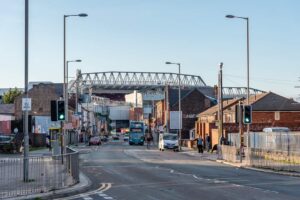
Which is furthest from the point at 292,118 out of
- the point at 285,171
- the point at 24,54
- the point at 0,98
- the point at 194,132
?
the point at 0,98

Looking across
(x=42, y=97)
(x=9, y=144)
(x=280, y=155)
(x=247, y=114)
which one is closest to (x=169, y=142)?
(x=9, y=144)

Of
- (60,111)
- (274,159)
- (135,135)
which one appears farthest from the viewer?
(135,135)

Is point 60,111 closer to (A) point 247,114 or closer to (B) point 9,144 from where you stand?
(A) point 247,114

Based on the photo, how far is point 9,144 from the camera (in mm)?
56094

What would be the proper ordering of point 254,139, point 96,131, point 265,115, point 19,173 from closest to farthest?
point 19,173
point 254,139
point 265,115
point 96,131

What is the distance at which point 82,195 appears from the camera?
20000 mm

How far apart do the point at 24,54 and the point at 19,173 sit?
4908 millimetres

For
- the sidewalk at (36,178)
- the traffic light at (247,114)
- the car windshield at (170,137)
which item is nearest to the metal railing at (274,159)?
the traffic light at (247,114)

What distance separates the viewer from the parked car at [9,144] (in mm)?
56031

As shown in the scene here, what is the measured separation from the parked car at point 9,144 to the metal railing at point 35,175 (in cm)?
3453

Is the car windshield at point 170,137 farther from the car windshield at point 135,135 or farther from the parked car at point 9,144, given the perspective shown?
the car windshield at point 135,135

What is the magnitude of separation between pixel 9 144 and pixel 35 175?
35572mm

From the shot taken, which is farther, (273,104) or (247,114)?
(273,104)

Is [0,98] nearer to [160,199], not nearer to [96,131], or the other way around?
[96,131]
